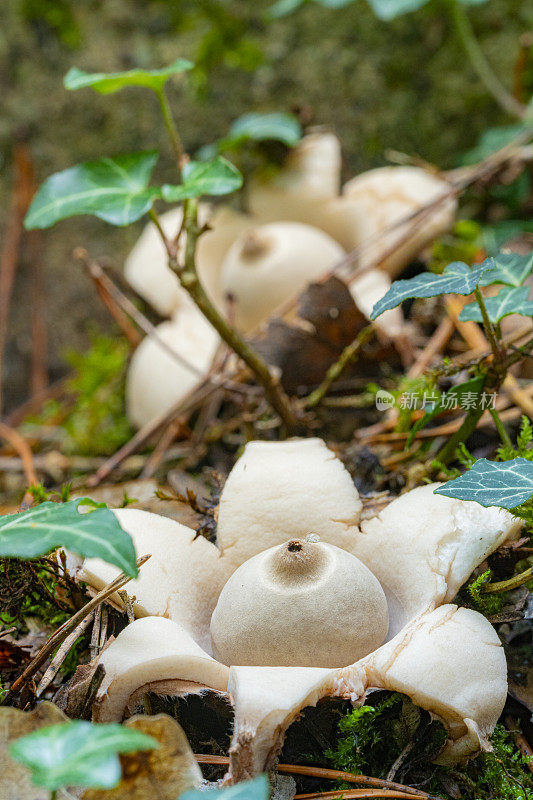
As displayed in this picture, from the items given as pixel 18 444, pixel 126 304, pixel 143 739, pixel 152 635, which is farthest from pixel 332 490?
pixel 18 444

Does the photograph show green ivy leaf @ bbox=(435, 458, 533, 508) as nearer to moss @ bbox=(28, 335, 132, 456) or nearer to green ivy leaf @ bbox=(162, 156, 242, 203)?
green ivy leaf @ bbox=(162, 156, 242, 203)

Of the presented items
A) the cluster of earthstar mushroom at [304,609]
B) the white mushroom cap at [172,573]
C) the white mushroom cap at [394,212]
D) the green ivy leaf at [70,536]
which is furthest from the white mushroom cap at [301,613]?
the white mushroom cap at [394,212]

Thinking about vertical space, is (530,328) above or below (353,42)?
below

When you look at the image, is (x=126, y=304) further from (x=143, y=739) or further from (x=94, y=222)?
(x=143, y=739)

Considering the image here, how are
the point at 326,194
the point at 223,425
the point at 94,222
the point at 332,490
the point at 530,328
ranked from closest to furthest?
1. the point at 332,490
2. the point at 530,328
3. the point at 223,425
4. the point at 326,194
5. the point at 94,222

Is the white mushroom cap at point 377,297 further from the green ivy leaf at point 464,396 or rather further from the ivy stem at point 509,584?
the ivy stem at point 509,584

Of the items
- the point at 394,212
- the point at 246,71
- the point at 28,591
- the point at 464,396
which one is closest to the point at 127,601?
the point at 28,591

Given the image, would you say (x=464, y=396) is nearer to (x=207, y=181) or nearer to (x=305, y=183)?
(x=207, y=181)
